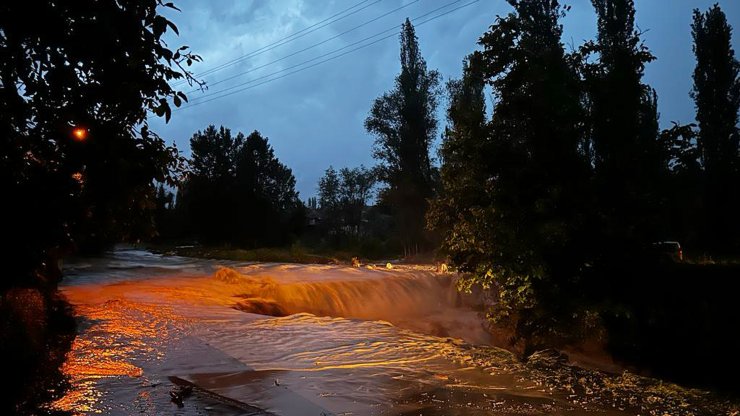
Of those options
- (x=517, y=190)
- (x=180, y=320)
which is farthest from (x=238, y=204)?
(x=517, y=190)

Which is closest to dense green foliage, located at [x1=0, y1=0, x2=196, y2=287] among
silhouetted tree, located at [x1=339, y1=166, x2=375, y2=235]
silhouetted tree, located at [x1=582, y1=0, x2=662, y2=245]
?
silhouetted tree, located at [x1=582, y1=0, x2=662, y2=245]

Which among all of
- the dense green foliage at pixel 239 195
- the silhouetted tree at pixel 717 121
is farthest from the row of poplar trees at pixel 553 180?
the dense green foliage at pixel 239 195

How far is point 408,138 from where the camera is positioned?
106ft

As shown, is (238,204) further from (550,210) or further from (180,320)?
(550,210)

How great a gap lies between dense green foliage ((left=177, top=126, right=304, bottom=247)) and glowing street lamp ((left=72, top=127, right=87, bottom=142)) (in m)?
29.3

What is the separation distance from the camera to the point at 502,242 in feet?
26.5

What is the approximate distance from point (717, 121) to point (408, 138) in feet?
56.2

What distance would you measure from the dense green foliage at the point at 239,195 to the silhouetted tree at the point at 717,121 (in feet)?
95.6

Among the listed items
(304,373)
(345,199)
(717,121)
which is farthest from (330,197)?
(304,373)

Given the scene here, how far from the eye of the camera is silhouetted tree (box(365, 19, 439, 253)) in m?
32.1

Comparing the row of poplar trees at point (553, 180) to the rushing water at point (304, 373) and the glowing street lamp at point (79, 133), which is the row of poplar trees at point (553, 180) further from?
the glowing street lamp at point (79, 133)

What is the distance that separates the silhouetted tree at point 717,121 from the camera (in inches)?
952

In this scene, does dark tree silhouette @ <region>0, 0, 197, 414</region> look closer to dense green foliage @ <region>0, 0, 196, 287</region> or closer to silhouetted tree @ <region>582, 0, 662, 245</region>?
dense green foliage @ <region>0, 0, 196, 287</region>

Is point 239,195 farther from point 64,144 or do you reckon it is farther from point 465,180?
point 64,144
